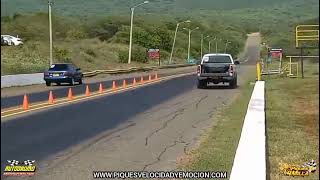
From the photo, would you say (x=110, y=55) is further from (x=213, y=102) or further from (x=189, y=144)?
(x=189, y=144)

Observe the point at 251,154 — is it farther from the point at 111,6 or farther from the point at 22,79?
the point at 22,79

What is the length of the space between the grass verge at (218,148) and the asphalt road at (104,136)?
285mm

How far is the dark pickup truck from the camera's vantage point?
31.7 meters

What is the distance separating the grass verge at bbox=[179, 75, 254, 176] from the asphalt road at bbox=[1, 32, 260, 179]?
29cm

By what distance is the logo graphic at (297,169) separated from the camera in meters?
9.30

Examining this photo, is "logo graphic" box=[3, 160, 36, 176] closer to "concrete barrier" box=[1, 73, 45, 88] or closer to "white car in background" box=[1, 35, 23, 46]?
"white car in background" box=[1, 35, 23, 46]

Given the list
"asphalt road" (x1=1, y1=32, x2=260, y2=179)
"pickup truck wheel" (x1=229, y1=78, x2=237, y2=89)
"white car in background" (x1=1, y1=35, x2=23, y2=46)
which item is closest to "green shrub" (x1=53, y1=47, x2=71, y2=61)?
"white car in background" (x1=1, y1=35, x2=23, y2=46)

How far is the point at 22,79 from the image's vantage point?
3691 centimetres

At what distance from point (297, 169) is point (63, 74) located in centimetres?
2453

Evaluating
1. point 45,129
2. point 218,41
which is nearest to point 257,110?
point 45,129

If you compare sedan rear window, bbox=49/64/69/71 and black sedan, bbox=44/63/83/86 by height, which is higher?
sedan rear window, bbox=49/64/69/71

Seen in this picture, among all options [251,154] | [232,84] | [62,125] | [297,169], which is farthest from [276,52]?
[251,154]

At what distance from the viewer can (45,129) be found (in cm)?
1375

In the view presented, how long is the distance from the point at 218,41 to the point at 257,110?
47.6 ft
